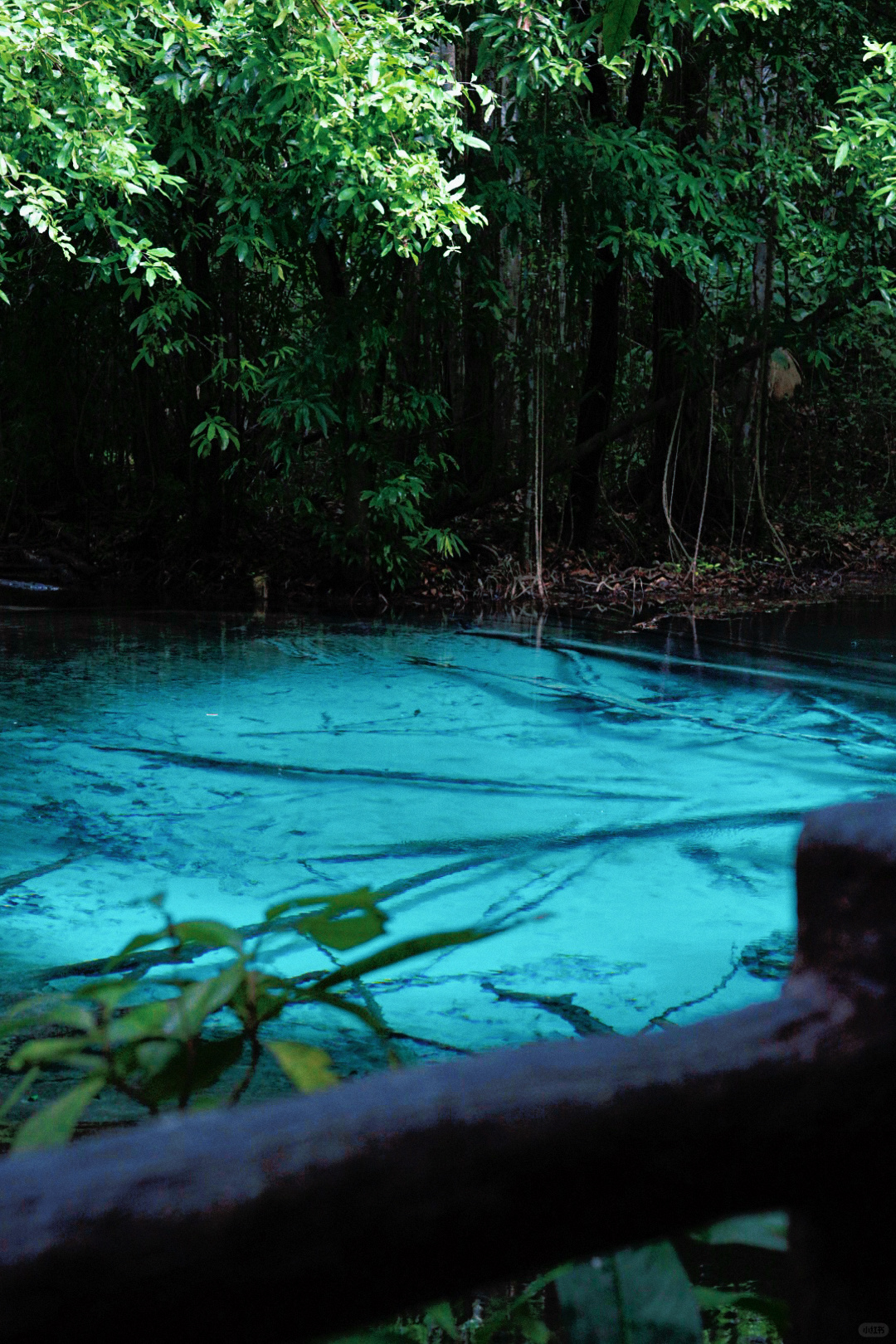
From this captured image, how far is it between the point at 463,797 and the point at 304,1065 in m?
3.18

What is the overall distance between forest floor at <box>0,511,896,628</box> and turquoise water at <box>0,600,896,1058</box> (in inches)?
65.6

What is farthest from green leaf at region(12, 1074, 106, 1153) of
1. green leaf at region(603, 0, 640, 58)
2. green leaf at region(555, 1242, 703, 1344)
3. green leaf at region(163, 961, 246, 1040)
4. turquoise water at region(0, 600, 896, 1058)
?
turquoise water at region(0, 600, 896, 1058)

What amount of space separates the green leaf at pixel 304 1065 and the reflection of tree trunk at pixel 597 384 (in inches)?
335

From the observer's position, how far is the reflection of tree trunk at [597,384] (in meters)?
9.13

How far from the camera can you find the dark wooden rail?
48 centimetres

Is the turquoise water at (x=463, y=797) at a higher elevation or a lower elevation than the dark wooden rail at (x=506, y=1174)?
lower

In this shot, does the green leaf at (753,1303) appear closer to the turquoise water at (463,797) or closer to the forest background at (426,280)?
the turquoise water at (463,797)

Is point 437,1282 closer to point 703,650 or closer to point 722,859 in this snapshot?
point 722,859

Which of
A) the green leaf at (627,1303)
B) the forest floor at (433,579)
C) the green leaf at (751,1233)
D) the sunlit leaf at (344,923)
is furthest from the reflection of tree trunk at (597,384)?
the green leaf at (627,1303)

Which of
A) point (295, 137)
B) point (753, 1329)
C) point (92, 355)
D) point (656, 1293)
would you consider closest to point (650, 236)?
point (295, 137)

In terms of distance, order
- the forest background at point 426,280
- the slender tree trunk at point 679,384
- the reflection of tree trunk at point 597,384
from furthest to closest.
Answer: the slender tree trunk at point 679,384, the reflection of tree trunk at point 597,384, the forest background at point 426,280

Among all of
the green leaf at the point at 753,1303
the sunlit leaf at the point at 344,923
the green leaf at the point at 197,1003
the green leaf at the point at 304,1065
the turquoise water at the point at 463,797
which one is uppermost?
the sunlit leaf at the point at 344,923

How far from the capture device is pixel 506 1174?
547mm

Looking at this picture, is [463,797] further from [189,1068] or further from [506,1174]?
[506,1174]
